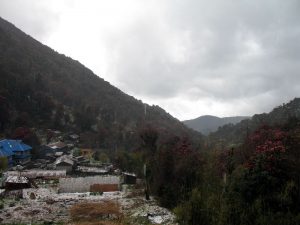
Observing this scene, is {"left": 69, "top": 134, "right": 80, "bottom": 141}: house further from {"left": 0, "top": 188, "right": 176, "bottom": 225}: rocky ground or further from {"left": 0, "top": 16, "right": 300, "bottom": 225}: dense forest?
{"left": 0, "top": 188, "right": 176, "bottom": 225}: rocky ground

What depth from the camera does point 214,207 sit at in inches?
733

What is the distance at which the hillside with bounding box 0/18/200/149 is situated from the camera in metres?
80.8

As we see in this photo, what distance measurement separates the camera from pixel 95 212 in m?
23.1

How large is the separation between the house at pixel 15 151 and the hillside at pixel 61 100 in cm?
1319

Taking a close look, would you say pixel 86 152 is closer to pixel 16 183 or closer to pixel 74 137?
pixel 74 137

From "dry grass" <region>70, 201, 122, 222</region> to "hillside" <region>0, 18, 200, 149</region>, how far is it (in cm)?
4529

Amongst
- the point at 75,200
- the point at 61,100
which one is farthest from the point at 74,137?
the point at 75,200

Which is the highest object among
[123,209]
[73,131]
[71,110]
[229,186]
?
[71,110]

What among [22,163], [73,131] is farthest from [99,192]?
[73,131]

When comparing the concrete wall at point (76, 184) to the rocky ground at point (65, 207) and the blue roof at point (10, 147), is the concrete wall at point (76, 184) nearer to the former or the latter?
the rocky ground at point (65, 207)

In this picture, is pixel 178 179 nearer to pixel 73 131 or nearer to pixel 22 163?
pixel 22 163

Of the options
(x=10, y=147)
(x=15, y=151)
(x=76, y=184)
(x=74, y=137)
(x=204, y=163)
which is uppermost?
(x=74, y=137)

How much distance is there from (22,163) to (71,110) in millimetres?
45298

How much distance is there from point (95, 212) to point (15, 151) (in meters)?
35.7
